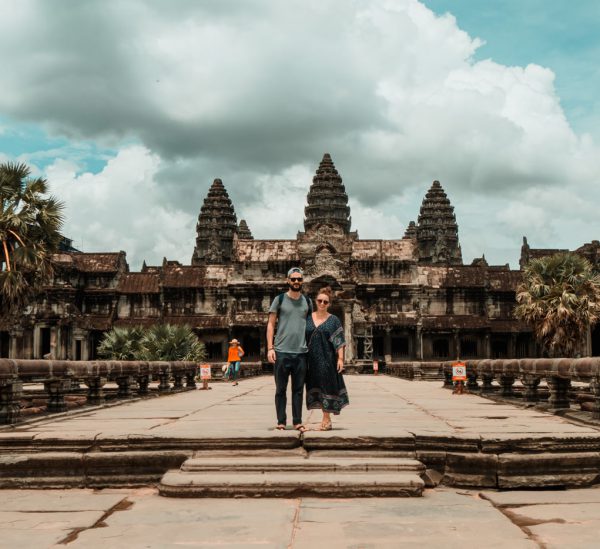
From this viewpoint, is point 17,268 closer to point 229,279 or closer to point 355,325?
point 355,325

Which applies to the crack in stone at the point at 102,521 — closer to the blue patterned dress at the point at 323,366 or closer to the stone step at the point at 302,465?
the stone step at the point at 302,465

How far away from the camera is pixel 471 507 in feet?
17.3

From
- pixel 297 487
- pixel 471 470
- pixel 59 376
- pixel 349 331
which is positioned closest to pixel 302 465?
pixel 297 487

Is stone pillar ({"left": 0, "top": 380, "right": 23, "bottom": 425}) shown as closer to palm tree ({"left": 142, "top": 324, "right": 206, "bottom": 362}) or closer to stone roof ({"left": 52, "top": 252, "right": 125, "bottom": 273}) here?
palm tree ({"left": 142, "top": 324, "right": 206, "bottom": 362})

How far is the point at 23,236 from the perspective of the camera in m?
20.9

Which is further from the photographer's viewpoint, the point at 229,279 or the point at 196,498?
the point at 229,279

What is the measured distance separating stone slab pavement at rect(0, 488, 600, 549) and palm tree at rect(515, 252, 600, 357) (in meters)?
27.3

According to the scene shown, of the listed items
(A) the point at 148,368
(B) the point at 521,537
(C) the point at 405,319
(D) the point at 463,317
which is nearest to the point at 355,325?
(C) the point at 405,319

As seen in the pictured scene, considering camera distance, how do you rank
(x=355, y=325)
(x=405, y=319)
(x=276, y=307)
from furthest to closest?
(x=405, y=319)
(x=355, y=325)
(x=276, y=307)

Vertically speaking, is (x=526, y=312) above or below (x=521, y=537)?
above

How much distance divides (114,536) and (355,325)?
43.3m

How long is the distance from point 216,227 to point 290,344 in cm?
7713

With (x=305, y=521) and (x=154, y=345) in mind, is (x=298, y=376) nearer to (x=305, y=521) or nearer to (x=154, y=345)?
(x=305, y=521)

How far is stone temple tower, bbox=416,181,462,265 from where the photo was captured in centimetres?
8325
